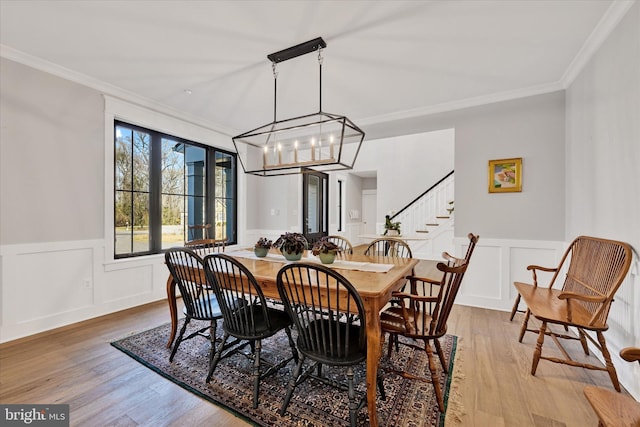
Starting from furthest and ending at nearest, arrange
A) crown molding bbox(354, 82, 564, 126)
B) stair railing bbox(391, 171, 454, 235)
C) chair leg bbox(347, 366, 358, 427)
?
stair railing bbox(391, 171, 454, 235) → crown molding bbox(354, 82, 564, 126) → chair leg bbox(347, 366, 358, 427)

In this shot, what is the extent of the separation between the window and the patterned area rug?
1560 mm

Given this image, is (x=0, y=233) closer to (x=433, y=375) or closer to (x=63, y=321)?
(x=63, y=321)

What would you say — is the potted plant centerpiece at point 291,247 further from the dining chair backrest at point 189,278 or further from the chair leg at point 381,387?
the chair leg at point 381,387

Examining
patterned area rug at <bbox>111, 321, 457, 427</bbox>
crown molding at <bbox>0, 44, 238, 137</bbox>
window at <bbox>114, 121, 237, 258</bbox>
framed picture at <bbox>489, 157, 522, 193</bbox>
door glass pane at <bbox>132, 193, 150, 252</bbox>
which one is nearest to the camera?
patterned area rug at <bbox>111, 321, 457, 427</bbox>

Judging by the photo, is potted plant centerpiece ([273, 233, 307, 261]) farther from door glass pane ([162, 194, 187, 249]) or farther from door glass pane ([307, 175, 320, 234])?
door glass pane ([307, 175, 320, 234])

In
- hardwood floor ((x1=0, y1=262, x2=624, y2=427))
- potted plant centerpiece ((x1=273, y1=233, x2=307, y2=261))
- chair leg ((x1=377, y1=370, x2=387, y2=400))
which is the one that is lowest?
hardwood floor ((x1=0, y1=262, x2=624, y2=427))

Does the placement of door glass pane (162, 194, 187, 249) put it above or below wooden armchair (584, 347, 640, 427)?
above

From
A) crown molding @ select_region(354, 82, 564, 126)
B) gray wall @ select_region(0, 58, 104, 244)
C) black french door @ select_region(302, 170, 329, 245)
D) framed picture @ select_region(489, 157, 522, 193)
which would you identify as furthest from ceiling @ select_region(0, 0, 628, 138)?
black french door @ select_region(302, 170, 329, 245)

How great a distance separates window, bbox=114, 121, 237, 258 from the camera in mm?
3516

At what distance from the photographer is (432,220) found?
7.48m

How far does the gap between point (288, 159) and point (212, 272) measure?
4.07m

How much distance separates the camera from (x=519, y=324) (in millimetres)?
3037

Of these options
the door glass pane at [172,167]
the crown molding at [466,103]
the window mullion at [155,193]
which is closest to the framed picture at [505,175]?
the crown molding at [466,103]

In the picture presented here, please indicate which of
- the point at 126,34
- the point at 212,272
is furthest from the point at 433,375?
the point at 126,34
